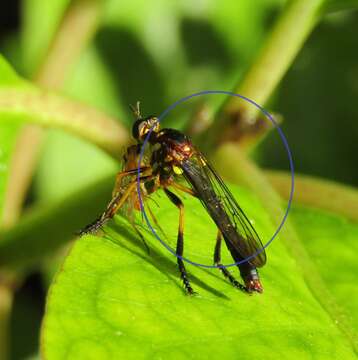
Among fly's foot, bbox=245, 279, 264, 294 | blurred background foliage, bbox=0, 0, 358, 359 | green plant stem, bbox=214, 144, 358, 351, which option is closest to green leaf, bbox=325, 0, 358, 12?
green plant stem, bbox=214, 144, 358, 351

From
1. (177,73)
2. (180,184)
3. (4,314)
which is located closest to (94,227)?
(180,184)

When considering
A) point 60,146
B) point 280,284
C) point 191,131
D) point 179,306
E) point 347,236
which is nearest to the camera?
point 179,306

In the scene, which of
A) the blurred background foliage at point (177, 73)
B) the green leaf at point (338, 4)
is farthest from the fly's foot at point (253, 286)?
the blurred background foliage at point (177, 73)

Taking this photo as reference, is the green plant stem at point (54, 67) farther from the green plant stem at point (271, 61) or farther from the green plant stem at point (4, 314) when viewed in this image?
the green plant stem at point (271, 61)

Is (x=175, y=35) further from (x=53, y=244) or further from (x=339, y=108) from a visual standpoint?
(x=53, y=244)

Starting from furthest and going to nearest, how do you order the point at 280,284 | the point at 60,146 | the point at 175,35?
1. the point at 175,35
2. the point at 60,146
3. the point at 280,284

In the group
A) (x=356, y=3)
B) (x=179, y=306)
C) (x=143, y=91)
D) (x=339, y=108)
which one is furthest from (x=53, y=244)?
(x=339, y=108)

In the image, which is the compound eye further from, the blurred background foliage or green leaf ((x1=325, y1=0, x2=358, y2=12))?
the blurred background foliage
